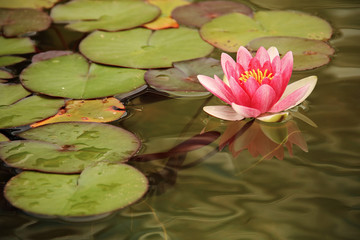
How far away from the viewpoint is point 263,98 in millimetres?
1564

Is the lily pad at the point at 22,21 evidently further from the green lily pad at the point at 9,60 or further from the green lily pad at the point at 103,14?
the green lily pad at the point at 9,60

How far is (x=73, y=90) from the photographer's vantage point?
1.86 metres

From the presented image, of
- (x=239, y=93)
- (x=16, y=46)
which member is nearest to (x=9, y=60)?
(x=16, y=46)

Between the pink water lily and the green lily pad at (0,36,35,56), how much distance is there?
1.02 m

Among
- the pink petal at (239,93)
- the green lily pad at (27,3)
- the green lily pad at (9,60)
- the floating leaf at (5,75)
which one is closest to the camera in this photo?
the pink petal at (239,93)

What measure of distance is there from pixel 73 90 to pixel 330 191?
1.08 metres

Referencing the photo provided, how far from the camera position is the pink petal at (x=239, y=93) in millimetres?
1560

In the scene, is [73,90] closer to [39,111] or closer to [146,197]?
[39,111]

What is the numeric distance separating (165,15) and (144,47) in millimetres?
450

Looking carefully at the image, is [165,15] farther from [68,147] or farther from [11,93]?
[68,147]

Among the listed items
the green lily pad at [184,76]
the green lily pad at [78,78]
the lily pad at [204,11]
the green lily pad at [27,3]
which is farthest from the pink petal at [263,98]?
the green lily pad at [27,3]

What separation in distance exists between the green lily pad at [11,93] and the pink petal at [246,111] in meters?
0.87

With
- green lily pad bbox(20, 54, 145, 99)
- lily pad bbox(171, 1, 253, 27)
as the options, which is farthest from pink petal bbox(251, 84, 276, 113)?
lily pad bbox(171, 1, 253, 27)

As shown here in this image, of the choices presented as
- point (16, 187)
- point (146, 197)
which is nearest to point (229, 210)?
point (146, 197)
